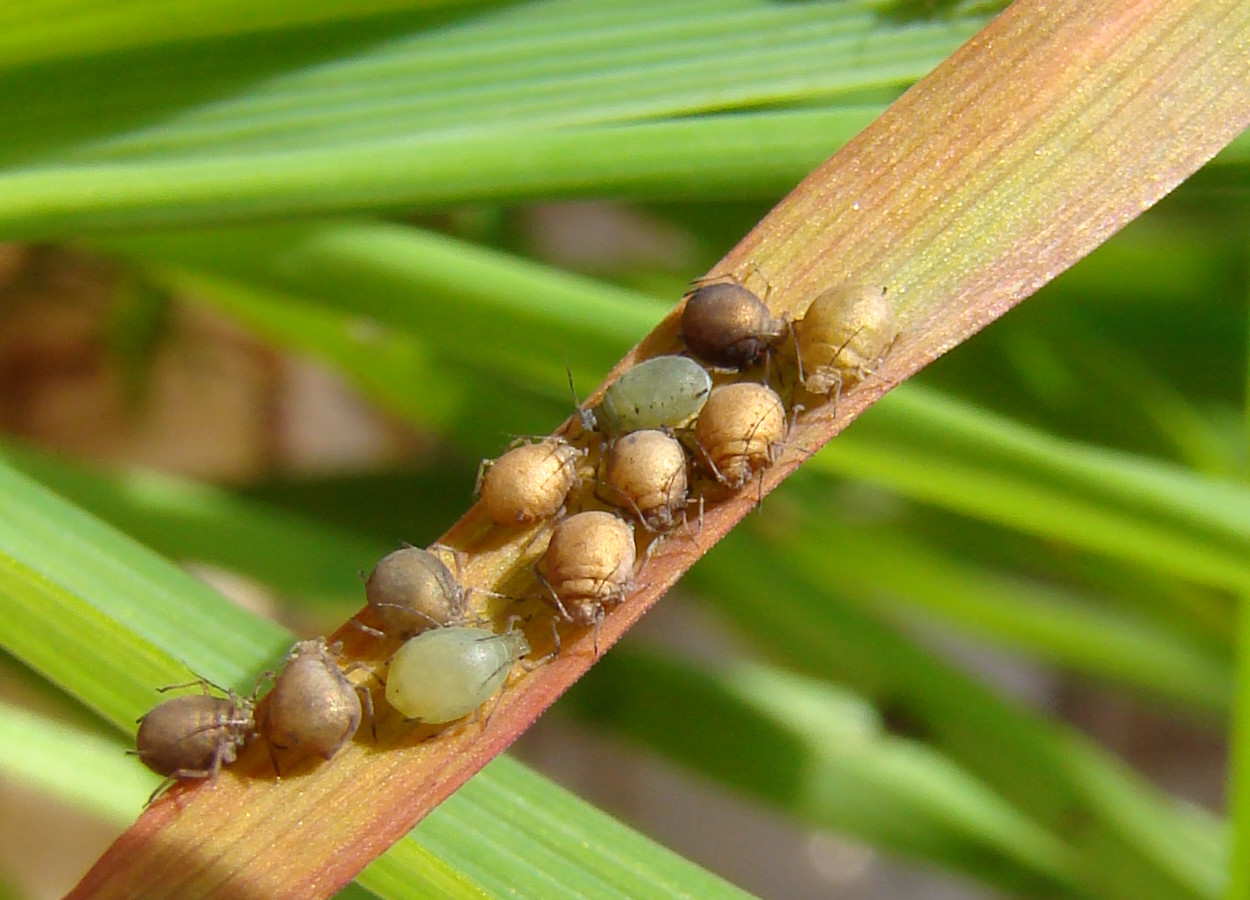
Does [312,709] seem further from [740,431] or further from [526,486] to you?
[740,431]

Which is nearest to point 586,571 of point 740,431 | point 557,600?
point 557,600

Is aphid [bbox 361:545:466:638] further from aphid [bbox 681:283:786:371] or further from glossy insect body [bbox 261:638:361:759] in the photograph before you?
aphid [bbox 681:283:786:371]

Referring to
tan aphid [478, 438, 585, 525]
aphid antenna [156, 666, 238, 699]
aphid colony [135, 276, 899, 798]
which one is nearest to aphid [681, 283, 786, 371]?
aphid colony [135, 276, 899, 798]

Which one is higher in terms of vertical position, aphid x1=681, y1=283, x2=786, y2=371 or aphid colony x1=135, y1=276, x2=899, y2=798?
aphid x1=681, y1=283, x2=786, y2=371

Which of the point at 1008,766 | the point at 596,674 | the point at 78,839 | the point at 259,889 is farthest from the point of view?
the point at 78,839

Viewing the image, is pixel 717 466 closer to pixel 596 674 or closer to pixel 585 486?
pixel 585 486

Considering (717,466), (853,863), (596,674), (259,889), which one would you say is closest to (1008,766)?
(596,674)

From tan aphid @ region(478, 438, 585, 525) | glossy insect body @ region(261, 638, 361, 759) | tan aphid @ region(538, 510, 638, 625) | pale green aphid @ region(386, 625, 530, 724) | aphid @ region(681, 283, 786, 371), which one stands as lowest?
glossy insect body @ region(261, 638, 361, 759)
